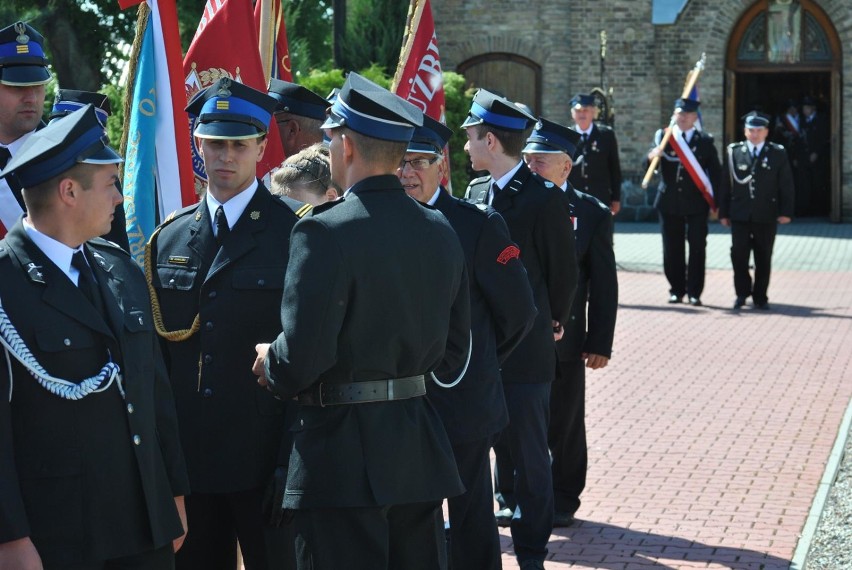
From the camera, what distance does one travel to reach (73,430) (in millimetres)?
3424

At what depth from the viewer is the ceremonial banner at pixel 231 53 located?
630 centimetres

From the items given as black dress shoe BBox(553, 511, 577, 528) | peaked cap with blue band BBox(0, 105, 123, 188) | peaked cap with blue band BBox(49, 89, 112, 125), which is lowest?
black dress shoe BBox(553, 511, 577, 528)

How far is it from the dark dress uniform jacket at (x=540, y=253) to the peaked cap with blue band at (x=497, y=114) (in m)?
0.28

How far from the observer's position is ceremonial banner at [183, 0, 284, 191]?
6297mm

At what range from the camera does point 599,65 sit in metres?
25.0

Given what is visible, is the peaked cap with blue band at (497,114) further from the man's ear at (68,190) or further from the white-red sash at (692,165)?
the white-red sash at (692,165)

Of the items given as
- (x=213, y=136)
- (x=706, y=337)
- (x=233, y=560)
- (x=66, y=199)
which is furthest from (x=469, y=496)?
(x=706, y=337)

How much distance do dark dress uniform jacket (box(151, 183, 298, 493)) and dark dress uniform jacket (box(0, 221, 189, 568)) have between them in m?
0.74

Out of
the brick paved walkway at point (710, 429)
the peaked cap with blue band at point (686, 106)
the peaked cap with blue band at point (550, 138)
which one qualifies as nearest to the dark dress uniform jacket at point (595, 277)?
the peaked cap with blue band at point (550, 138)

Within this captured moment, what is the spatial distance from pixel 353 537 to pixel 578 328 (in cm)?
319

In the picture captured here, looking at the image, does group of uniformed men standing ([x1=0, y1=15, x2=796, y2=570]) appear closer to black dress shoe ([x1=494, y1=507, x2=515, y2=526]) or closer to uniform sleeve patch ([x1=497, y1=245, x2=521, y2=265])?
uniform sleeve patch ([x1=497, y1=245, x2=521, y2=265])

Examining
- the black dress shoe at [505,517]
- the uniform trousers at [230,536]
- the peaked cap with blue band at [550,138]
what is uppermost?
the peaked cap with blue band at [550,138]

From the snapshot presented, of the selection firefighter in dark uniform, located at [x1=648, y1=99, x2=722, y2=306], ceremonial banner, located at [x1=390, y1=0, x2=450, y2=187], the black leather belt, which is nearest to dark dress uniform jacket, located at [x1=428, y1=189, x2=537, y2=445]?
the black leather belt

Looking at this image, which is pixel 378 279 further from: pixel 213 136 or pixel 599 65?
pixel 599 65
